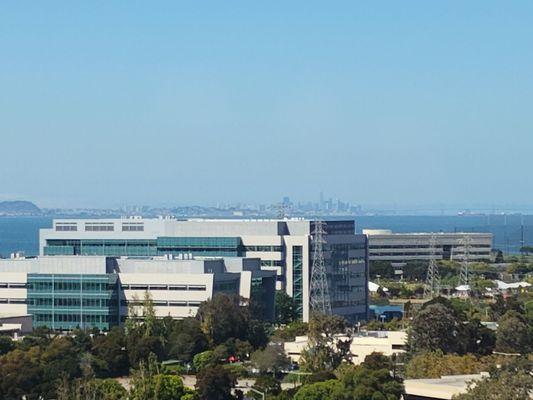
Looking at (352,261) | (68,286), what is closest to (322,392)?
(68,286)

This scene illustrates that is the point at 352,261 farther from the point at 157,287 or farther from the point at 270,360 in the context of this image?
the point at 270,360

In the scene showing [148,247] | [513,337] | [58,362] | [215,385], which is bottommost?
[215,385]

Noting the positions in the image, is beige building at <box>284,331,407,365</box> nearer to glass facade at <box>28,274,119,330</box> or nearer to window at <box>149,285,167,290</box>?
window at <box>149,285,167,290</box>

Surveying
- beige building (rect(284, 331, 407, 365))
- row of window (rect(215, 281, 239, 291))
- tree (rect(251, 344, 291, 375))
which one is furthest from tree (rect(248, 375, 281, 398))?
row of window (rect(215, 281, 239, 291))

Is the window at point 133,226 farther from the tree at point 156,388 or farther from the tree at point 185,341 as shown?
the tree at point 156,388

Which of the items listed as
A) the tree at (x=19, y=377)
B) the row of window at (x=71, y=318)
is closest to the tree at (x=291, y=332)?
the row of window at (x=71, y=318)

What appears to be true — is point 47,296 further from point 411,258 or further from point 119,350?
point 411,258

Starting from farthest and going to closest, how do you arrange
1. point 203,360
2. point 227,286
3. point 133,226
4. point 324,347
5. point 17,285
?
point 133,226 < point 17,285 < point 227,286 < point 203,360 < point 324,347
